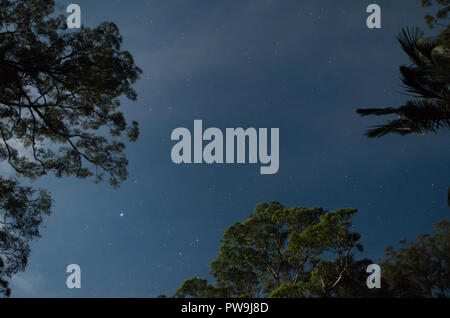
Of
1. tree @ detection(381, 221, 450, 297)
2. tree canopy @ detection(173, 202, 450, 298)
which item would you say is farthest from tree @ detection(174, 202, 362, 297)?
tree @ detection(381, 221, 450, 297)

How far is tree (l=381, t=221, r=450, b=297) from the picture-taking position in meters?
21.2

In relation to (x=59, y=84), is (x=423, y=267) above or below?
below

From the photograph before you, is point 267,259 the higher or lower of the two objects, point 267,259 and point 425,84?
the lower

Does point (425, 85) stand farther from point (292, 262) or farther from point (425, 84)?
point (292, 262)

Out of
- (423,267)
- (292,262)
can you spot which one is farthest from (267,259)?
(423,267)

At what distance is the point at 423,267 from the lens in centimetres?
2195

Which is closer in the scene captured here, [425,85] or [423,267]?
[425,85]

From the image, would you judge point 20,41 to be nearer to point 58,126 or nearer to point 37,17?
point 37,17

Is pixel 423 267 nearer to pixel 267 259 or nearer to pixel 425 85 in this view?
pixel 267 259

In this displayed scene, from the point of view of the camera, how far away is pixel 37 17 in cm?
951

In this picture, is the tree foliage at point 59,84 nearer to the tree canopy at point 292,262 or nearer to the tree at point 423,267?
the tree canopy at point 292,262

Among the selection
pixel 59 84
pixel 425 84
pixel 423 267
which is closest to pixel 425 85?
pixel 425 84
